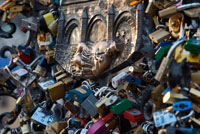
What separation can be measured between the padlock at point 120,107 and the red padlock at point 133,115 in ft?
0.06

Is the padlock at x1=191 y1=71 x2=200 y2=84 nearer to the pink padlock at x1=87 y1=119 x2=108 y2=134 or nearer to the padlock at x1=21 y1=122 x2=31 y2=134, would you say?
the pink padlock at x1=87 y1=119 x2=108 y2=134

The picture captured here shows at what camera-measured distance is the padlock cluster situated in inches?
60.6

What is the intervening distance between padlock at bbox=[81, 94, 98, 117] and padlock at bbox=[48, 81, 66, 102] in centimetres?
29

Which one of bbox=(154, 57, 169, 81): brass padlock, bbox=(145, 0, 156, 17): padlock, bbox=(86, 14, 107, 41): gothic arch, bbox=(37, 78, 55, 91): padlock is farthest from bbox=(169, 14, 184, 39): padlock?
bbox=(37, 78, 55, 91): padlock

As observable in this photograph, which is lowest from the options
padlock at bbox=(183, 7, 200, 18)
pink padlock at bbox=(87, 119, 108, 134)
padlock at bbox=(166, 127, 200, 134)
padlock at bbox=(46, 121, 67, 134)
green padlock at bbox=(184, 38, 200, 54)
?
padlock at bbox=(46, 121, 67, 134)

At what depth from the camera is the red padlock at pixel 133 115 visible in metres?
1.80

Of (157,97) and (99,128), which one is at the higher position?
(157,97)

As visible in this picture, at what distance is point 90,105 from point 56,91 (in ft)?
1.09

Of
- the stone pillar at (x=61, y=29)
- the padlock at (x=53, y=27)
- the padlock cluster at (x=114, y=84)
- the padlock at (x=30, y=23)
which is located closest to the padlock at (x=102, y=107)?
the padlock cluster at (x=114, y=84)

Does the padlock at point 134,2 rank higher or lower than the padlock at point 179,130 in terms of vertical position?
higher

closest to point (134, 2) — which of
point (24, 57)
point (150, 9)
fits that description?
point (150, 9)

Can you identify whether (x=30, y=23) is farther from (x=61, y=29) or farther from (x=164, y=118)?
(x=164, y=118)

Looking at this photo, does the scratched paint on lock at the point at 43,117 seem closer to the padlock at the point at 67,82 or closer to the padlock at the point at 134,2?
the padlock at the point at 67,82

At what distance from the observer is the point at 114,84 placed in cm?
197
